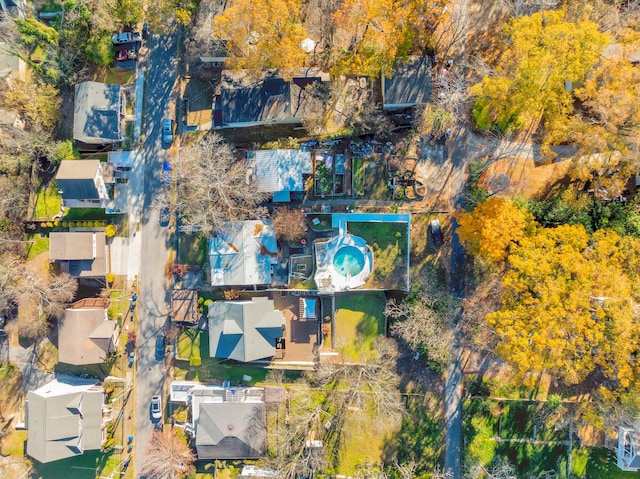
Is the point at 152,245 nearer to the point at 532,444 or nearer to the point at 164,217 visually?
the point at 164,217

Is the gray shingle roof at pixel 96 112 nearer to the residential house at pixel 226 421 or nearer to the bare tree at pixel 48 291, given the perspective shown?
the bare tree at pixel 48 291

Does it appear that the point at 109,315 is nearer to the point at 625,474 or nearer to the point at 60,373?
the point at 60,373

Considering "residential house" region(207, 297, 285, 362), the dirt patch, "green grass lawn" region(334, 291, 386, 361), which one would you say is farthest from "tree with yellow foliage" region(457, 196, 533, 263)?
"residential house" region(207, 297, 285, 362)

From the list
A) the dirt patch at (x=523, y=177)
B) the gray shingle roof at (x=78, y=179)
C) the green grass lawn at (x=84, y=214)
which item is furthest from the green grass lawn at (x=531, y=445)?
the gray shingle roof at (x=78, y=179)

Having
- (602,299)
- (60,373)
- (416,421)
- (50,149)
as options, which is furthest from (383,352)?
(50,149)

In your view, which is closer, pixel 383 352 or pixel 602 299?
pixel 602 299

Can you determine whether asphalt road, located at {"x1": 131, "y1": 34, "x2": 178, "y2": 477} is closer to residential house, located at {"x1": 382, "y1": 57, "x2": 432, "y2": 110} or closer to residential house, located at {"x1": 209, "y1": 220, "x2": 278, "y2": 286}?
residential house, located at {"x1": 209, "y1": 220, "x2": 278, "y2": 286}
